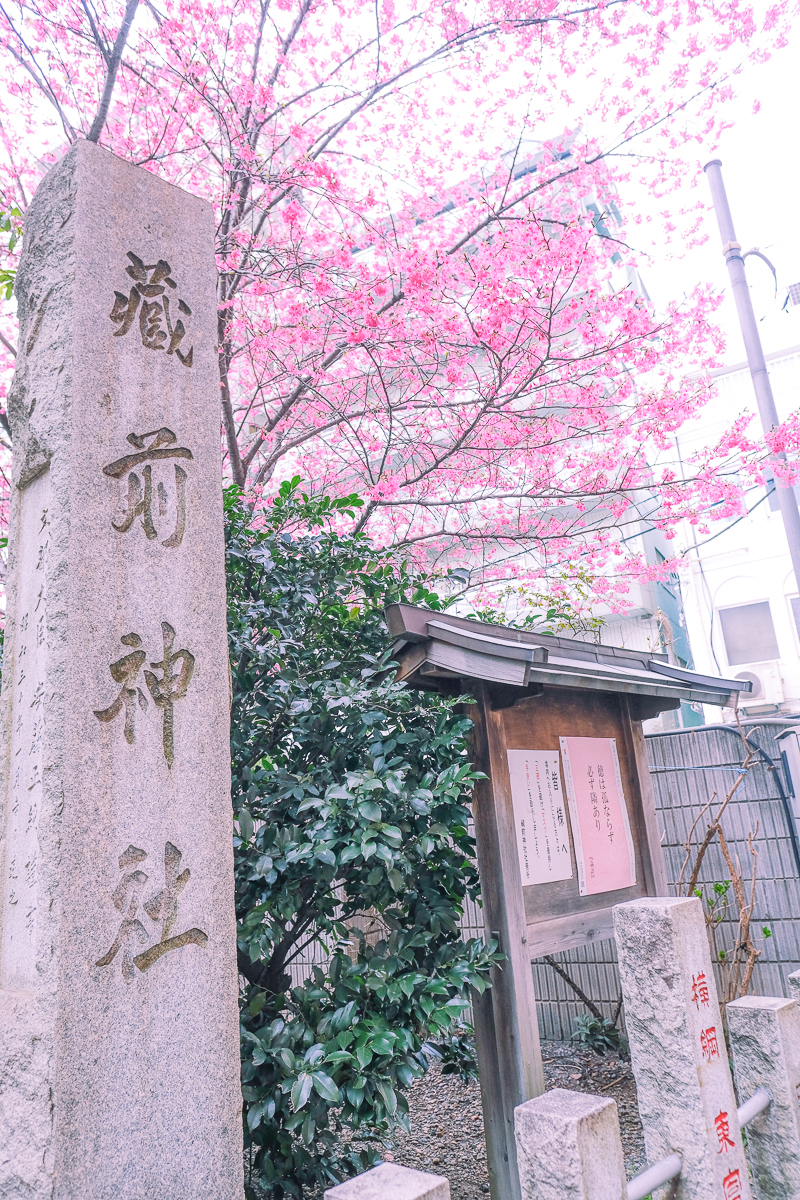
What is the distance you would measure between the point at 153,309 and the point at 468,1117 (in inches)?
211

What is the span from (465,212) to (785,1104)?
8937 millimetres

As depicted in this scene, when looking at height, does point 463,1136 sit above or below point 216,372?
below

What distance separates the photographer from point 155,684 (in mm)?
2709

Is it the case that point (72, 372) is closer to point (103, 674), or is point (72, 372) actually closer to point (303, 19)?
→ point (103, 674)

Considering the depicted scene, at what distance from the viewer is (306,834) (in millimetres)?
3227

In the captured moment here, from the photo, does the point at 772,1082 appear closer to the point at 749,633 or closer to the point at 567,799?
the point at 567,799

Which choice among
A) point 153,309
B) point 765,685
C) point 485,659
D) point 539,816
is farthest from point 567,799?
point 765,685

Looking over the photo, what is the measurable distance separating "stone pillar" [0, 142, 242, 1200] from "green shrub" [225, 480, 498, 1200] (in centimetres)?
53

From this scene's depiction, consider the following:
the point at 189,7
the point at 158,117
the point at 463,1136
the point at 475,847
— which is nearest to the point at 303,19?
the point at 189,7

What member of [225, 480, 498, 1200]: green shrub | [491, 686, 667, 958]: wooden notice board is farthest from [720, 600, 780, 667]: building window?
[225, 480, 498, 1200]: green shrub

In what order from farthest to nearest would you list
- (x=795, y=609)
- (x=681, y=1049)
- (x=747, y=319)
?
1. (x=795, y=609)
2. (x=747, y=319)
3. (x=681, y=1049)

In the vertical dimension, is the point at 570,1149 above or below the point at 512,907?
below

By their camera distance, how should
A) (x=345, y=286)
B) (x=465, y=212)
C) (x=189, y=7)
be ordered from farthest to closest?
(x=465, y=212) < (x=345, y=286) < (x=189, y=7)

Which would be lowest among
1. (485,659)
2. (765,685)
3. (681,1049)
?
(681,1049)
